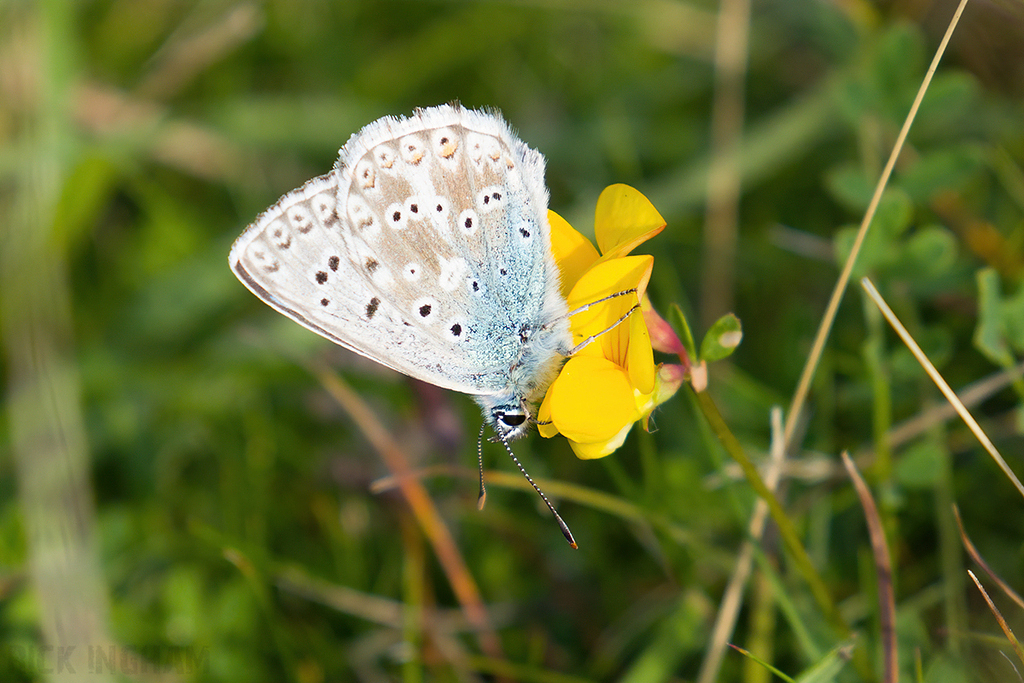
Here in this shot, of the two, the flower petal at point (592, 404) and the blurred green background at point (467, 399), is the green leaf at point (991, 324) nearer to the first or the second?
the blurred green background at point (467, 399)

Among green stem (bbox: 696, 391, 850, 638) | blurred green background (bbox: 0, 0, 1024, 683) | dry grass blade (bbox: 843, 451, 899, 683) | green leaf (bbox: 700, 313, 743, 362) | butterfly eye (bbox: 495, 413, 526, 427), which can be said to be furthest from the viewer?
blurred green background (bbox: 0, 0, 1024, 683)

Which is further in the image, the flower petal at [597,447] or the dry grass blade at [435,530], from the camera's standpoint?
the dry grass blade at [435,530]

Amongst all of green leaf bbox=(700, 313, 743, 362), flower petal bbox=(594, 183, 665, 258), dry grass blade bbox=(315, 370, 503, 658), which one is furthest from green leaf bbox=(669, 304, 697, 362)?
dry grass blade bbox=(315, 370, 503, 658)

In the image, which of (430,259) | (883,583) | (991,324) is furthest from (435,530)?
(991,324)

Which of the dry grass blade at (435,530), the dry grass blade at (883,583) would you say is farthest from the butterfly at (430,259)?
the dry grass blade at (883,583)

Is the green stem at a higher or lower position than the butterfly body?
lower

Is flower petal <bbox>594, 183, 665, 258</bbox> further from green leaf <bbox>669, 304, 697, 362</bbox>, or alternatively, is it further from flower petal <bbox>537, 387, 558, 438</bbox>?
flower petal <bbox>537, 387, 558, 438</bbox>

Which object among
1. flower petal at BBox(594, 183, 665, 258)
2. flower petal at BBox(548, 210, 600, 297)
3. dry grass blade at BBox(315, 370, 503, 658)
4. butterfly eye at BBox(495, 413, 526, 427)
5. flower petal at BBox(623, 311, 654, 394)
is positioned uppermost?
flower petal at BBox(594, 183, 665, 258)

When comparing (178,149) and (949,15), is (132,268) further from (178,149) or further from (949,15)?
(949,15)
